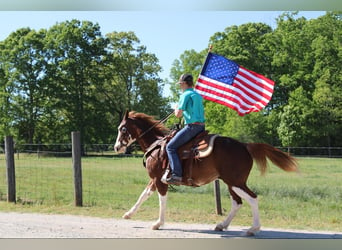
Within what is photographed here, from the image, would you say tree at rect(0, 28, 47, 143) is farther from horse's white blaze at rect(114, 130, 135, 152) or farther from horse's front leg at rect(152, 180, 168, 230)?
horse's front leg at rect(152, 180, 168, 230)

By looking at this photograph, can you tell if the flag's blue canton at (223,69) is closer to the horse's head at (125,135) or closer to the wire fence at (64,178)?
the horse's head at (125,135)

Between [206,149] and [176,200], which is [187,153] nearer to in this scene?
[206,149]

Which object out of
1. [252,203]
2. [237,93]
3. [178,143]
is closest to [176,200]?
[237,93]

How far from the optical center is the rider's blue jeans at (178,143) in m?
7.17

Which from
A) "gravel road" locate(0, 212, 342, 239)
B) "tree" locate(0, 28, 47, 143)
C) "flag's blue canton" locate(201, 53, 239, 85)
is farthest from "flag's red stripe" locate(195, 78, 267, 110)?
"tree" locate(0, 28, 47, 143)

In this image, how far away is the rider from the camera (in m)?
7.12

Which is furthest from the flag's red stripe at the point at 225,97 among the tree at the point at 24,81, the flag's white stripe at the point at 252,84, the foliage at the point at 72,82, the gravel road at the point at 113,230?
the tree at the point at 24,81

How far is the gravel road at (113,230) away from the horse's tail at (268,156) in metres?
1.09

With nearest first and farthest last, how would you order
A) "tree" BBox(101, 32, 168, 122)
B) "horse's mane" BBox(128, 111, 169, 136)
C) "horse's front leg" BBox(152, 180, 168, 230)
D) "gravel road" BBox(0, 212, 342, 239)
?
"gravel road" BBox(0, 212, 342, 239)
"horse's front leg" BBox(152, 180, 168, 230)
"horse's mane" BBox(128, 111, 169, 136)
"tree" BBox(101, 32, 168, 122)

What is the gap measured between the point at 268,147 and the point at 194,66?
3009 cm

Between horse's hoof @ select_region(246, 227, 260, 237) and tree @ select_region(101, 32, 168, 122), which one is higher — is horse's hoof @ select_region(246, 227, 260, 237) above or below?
below

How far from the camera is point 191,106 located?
7.17 metres

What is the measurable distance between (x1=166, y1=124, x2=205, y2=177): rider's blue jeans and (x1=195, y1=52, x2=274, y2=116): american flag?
1.04m

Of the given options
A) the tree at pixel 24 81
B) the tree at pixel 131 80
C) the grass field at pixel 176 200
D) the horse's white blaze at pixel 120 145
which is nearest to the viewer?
the horse's white blaze at pixel 120 145
